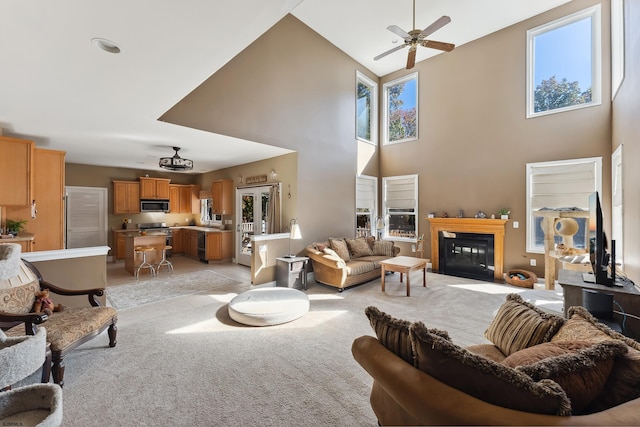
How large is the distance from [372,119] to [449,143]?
7.29 feet

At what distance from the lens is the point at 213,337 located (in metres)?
3.11

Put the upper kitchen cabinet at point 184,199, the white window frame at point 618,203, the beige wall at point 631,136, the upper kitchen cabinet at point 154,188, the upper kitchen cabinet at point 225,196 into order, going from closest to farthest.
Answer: the beige wall at point 631,136, the white window frame at point 618,203, the upper kitchen cabinet at point 225,196, the upper kitchen cabinet at point 154,188, the upper kitchen cabinet at point 184,199

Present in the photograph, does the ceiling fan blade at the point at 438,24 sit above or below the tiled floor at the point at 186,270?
above

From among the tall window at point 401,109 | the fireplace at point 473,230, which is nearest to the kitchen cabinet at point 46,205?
the tall window at point 401,109

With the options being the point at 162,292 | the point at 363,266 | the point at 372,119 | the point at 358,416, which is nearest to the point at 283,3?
the point at 358,416

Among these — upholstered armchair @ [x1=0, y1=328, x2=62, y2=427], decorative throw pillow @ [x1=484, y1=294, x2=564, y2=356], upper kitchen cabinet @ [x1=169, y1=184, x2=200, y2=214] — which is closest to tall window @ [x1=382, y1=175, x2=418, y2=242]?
decorative throw pillow @ [x1=484, y1=294, x2=564, y2=356]

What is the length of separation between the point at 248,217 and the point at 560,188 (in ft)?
21.6

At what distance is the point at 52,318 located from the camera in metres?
2.49

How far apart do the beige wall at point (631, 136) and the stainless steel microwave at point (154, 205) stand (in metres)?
9.66

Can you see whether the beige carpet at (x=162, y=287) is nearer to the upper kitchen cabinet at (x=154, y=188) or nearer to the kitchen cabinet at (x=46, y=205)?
the kitchen cabinet at (x=46, y=205)

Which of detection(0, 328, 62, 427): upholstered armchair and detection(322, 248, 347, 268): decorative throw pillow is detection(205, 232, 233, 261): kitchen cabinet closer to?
detection(322, 248, 347, 268): decorative throw pillow

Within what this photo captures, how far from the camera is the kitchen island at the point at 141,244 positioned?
19.8ft

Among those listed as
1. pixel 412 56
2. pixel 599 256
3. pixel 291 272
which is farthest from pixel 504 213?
pixel 291 272

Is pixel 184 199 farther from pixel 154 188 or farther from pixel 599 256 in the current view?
pixel 599 256
